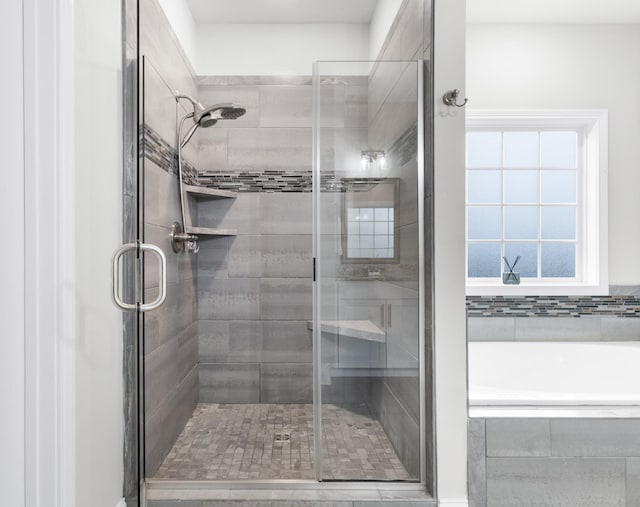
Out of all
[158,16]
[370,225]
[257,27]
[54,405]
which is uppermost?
[257,27]

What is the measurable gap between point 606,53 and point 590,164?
0.68 metres

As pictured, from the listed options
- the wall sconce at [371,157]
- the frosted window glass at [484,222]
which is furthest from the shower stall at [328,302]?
the frosted window glass at [484,222]

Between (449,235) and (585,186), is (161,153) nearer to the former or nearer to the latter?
(449,235)

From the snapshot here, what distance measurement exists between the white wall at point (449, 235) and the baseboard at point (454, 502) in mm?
115

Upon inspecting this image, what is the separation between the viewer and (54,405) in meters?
1.17

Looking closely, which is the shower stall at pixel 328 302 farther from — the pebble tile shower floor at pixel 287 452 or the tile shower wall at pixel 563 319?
the tile shower wall at pixel 563 319

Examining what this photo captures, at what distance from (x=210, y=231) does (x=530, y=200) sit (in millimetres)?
2001

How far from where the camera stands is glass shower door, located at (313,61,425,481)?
1785 mm

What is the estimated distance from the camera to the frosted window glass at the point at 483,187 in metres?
2.91

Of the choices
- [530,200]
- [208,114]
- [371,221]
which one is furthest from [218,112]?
[530,200]

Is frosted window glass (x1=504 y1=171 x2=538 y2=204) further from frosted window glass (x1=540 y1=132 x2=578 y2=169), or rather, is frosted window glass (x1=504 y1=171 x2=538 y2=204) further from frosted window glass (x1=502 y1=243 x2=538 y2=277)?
frosted window glass (x1=502 y1=243 x2=538 y2=277)

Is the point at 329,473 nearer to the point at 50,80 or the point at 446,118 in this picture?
the point at 446,118

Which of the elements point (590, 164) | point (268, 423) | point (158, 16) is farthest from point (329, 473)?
point (590, 164)

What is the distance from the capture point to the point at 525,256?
2920 mm
